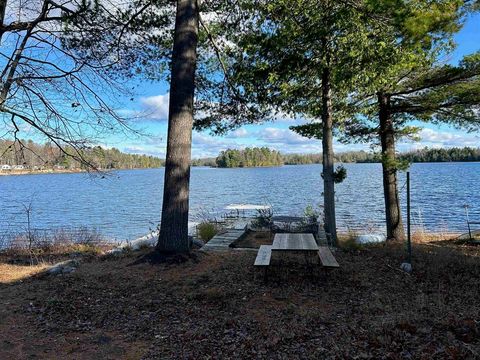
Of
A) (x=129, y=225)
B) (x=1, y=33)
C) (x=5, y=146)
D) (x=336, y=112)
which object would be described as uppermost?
(x=1, y=33)

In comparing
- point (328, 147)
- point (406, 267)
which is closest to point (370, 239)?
point (328, 147)

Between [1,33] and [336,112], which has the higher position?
[1,33]

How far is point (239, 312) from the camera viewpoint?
13.8 ft

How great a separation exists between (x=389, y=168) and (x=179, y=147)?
624 centimetres

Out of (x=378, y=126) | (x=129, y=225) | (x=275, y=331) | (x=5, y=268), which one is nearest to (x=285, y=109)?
(x=378, y=126)

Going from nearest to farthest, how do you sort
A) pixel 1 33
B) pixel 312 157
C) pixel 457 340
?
1. pixel 457 340
2. pixel 1 33
3. pixel 312 157

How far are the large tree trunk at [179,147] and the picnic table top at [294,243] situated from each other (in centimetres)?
164

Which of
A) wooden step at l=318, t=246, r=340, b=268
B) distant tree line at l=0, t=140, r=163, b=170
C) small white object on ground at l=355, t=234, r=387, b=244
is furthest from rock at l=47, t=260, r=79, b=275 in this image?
small white object on ground at l=355, t=234, r=387, b=244

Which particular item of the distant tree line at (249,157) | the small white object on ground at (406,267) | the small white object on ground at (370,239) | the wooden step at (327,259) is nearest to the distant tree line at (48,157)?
the wooden step at (327,259)

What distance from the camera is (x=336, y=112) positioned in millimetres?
8859

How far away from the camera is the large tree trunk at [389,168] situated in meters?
10.1

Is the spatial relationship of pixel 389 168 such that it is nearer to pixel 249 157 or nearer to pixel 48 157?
pixel 48 157

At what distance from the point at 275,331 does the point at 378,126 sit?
8.58m

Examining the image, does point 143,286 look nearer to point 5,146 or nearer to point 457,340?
point 457,340
